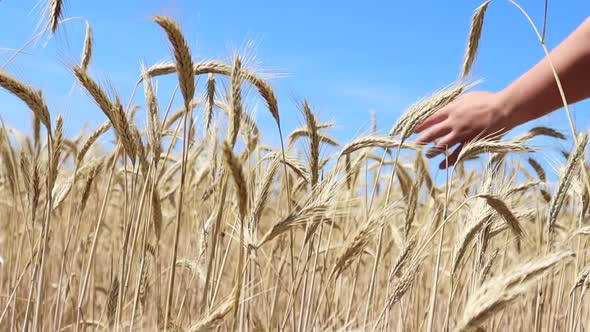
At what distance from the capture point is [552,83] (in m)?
1.94

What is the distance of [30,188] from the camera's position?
1.78 m

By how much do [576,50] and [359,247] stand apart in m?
0.86

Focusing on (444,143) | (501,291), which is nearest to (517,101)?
(444,143)

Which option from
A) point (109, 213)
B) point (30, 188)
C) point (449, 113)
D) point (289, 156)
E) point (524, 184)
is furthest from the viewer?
point (109, 213)

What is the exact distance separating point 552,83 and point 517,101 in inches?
4.5

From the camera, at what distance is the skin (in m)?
1.86

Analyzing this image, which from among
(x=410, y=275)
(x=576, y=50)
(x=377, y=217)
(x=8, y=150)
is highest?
(x=576, y=50)

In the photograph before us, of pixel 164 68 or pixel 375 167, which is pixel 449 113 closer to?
pixel 164 68

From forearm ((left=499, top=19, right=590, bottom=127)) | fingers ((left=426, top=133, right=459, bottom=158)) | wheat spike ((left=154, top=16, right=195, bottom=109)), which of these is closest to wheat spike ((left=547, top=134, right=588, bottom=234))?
forearm ((left=499, top=19, right=590, bottom=127))

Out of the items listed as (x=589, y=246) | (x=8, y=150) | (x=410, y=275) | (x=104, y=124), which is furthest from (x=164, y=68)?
(x=589, y=246)

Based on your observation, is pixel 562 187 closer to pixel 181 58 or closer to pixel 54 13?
pixel 181 58

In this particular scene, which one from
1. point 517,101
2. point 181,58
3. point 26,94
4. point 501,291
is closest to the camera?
point 501,291

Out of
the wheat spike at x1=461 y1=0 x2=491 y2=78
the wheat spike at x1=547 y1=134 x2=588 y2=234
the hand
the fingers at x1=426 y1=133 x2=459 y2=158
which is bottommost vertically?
the wheat spike at x1=547 y1=134 x2=588 y2=234

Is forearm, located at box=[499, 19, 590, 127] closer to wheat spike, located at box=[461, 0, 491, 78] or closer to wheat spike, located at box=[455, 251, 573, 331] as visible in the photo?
wheat spike, located at box=[461, 0, 491, 78]
